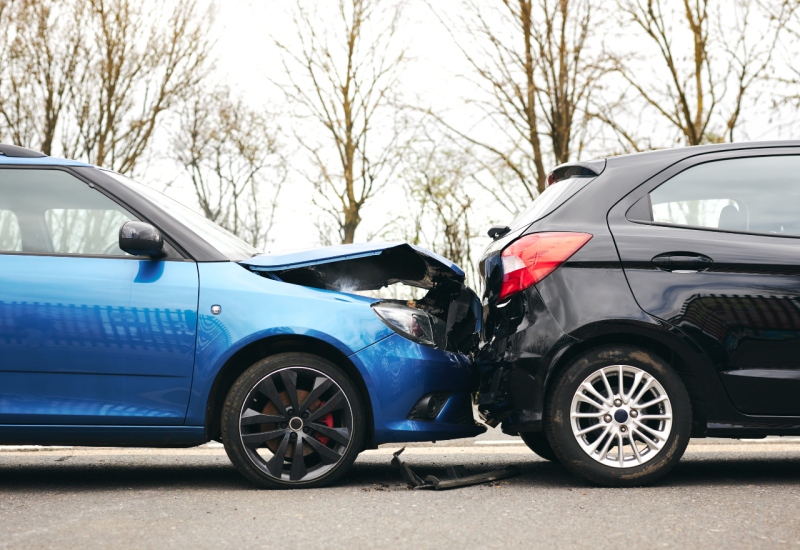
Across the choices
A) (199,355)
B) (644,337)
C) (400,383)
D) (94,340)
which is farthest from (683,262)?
(94,340)

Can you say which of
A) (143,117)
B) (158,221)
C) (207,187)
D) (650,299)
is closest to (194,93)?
(143,117)

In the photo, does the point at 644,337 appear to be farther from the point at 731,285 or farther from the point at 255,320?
the point at 255,320

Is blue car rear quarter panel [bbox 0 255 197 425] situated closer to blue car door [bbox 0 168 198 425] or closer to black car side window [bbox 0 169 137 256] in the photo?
blue car door [bbox 0 168 198 425]

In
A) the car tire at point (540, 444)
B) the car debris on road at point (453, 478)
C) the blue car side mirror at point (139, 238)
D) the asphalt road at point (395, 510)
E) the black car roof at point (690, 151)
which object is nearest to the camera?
the asphalt road at point (395, 510)

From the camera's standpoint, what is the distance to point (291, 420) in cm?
385

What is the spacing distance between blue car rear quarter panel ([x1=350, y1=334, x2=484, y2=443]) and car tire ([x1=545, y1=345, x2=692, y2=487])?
0.62m

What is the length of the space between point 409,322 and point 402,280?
0.57 metres

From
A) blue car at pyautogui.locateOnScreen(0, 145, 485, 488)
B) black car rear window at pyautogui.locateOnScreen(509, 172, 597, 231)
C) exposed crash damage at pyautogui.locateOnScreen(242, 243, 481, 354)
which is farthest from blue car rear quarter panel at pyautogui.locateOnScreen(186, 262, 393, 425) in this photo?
black car rear window at pyautogui.locateOnScreen(509, 172, 597, 231)

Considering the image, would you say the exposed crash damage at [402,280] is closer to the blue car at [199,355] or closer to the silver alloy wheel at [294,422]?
the blue car at [199,355]

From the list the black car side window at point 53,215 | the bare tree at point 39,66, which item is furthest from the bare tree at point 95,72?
the black car side window at point 53,215

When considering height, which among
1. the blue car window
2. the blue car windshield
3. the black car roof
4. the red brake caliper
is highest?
the black car roof

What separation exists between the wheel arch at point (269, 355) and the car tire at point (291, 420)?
0.08 meters

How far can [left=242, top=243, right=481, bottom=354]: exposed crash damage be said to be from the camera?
13.3ft

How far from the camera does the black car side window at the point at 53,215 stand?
399cm
